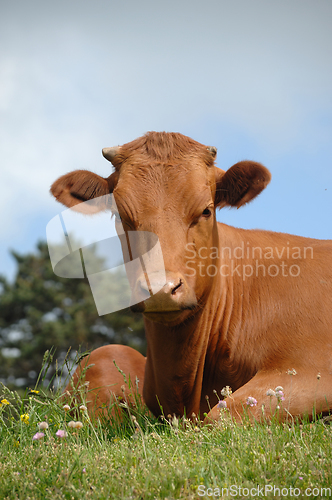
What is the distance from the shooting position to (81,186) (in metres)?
4.70

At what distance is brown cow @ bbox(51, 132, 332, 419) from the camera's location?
3746 millimetres

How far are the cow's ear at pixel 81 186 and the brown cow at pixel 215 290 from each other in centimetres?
1

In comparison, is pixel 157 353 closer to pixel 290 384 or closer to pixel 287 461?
pixel 290 384

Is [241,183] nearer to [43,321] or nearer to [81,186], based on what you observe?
[81,186]

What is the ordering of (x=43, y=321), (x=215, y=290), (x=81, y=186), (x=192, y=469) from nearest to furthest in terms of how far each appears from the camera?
1. (x=192, y=469)
2. (x=215, y=290)
3. (x=81, y=186)
4. (x=43, y=321)

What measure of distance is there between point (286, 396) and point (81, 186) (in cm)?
279

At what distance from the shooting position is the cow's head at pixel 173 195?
141 inches

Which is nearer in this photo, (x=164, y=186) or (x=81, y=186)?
(x=164, y=186)

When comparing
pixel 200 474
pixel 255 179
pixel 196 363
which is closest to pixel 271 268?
pixel 255 179

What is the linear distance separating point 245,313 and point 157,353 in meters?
0.94

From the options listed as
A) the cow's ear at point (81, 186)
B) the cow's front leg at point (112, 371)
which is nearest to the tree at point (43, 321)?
the cow's front leg at point (112, 371)

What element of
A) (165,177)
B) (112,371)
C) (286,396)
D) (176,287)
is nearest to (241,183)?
(165,177)

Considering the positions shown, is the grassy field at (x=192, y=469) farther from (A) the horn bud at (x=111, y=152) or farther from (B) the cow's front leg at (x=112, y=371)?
(B) the cow's front leg at (x=112, y=371)

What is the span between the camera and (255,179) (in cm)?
456
